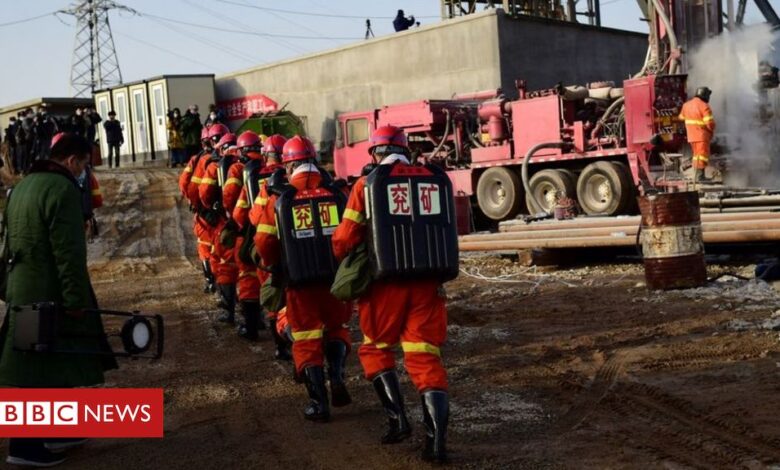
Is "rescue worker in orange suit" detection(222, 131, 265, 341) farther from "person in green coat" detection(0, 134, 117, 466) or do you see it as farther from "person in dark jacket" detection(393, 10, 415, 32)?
"person in dark jacket" detection(393, 10, 415, 32)

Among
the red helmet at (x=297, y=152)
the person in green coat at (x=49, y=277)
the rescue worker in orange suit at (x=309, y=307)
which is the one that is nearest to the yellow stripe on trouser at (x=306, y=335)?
the rescue worker in orange suit at (x=309, y=307)

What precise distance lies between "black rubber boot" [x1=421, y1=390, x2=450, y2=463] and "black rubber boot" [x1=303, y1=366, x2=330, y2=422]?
1.24 meters

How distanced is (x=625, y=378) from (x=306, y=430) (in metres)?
2.39

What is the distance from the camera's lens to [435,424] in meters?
5.34

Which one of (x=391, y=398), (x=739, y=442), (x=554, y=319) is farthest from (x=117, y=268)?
(x=739, y=442)

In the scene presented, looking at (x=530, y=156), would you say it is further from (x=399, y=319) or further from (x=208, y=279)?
(x=399, y=319)

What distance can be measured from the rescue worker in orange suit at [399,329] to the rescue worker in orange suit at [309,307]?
0.85 metres

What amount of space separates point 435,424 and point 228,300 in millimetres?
5720

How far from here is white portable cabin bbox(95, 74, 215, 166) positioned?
110ft

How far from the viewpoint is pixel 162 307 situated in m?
12.6

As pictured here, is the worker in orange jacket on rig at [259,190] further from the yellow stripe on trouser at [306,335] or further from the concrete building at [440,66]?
the concrete building at [440,66]

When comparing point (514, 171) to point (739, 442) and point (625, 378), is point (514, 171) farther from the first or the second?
point (739, 442)

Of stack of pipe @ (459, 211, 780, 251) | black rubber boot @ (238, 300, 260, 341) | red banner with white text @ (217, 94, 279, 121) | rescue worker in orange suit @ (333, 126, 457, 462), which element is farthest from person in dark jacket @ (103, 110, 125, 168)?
rescue worker in orange suit @ (333, 126, 457, 462)

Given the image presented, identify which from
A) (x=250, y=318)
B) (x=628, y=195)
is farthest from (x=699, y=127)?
(x=250, y=318)
